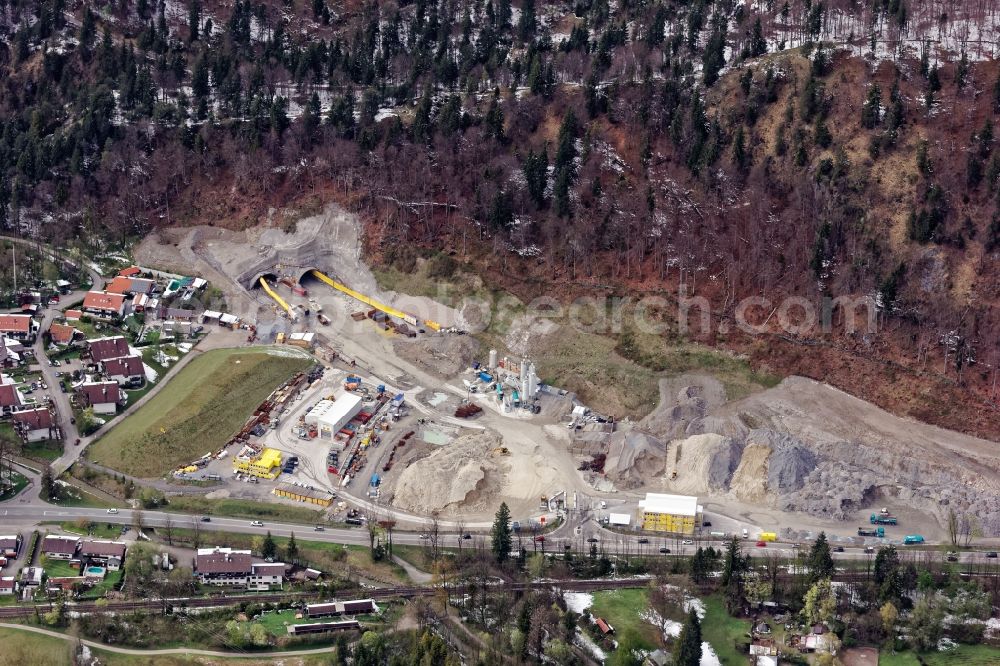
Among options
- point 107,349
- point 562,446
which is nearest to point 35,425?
point 107,349

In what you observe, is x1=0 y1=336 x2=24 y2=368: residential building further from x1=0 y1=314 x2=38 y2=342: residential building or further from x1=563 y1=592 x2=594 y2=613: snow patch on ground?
x1=563 y1=592 x2=594 y2=613: snow patch on ground

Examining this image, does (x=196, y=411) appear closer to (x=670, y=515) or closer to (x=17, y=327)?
(x=17, y=327)

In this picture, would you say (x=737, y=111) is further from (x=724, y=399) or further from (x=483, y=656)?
(x=483, y=656)

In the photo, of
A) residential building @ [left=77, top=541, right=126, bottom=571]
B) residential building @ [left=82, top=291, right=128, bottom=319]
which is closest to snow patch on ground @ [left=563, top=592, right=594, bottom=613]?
residential building @ [left=77, top=541, right=126, bottom=571]

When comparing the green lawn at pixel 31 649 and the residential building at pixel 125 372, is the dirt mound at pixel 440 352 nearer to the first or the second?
the residential building at pixel 125 372

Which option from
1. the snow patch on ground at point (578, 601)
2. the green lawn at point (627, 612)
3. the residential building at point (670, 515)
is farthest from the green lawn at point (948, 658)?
the snow patch on ground at point (578, 601)

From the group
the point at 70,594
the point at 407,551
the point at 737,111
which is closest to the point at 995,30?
the point at 737,111
